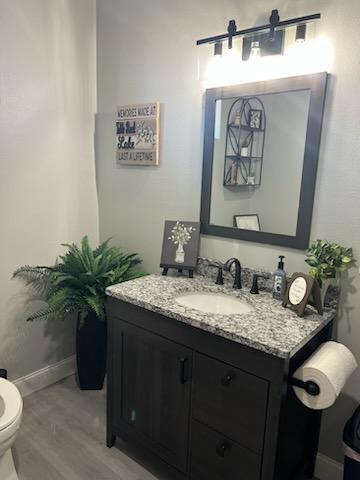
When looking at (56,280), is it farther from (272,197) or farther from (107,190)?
(272,197)

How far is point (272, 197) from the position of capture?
5.95 feet

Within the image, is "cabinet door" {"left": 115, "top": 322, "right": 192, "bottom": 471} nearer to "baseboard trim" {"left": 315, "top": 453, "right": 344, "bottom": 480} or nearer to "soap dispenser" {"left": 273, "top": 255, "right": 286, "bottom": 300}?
"soap dispenser" {"left": 273, "top": 255, "right": 286, "bottom": 300}

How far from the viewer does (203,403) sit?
1.50 m

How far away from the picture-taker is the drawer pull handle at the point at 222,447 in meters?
1.45

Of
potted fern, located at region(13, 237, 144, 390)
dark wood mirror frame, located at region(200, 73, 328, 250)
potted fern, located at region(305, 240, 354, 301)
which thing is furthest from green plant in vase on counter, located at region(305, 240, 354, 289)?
potted fern, located at region(13, 237, 144, 390)

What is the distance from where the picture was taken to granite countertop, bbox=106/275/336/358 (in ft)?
4.29

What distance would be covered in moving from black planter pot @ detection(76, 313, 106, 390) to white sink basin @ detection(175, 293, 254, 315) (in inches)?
31.2

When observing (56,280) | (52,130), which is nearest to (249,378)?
(56,280)

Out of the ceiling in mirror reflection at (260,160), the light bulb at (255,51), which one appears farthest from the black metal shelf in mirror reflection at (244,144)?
the light bulb at (255,51)

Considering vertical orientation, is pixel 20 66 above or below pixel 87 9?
below

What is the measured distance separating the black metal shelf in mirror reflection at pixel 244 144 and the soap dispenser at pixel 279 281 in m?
0.44

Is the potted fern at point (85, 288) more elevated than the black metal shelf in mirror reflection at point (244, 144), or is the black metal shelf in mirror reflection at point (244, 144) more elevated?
the black metal shelf in mirror reflection at point (244, 144)

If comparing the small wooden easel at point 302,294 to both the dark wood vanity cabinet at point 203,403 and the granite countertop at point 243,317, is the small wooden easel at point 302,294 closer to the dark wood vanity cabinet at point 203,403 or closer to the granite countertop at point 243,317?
the granite countertop at point 243,317

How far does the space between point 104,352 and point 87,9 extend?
2259 mm
